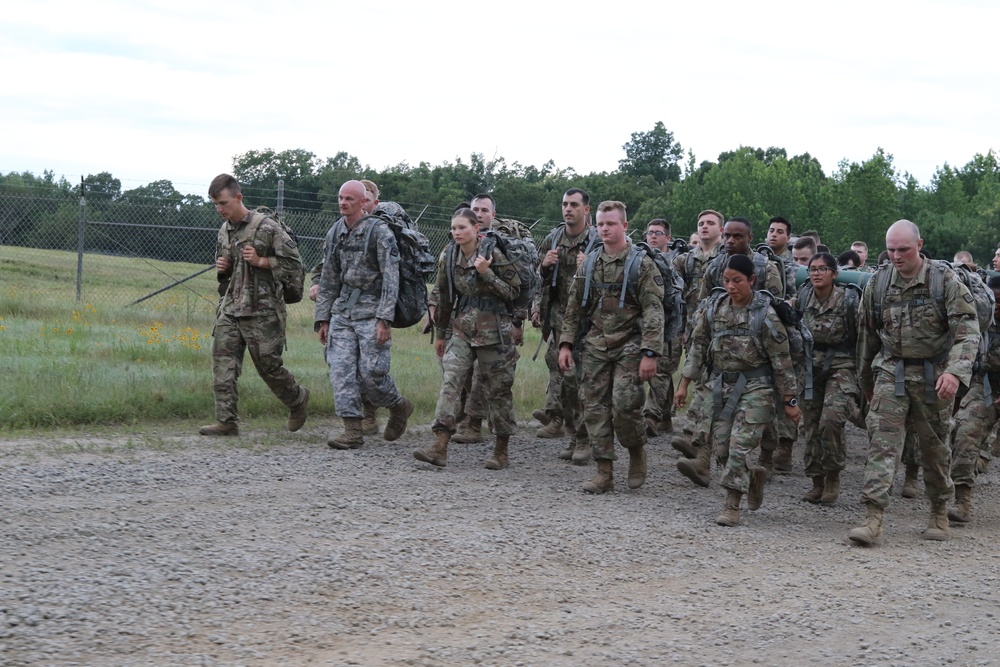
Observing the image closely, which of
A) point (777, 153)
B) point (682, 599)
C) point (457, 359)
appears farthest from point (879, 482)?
point (777, 153)

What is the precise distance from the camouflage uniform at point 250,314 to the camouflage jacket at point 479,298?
1.49 meters

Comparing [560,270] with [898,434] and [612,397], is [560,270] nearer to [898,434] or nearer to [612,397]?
[612,397]

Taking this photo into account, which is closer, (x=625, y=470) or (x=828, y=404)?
(x=828, y=404)

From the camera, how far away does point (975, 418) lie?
945cm

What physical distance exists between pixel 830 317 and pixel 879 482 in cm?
211

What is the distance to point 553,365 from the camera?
11328mm

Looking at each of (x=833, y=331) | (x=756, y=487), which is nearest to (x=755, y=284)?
(x=833, y=331)

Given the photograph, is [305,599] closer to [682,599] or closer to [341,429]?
[682,599]

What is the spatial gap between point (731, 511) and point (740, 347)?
118 cm

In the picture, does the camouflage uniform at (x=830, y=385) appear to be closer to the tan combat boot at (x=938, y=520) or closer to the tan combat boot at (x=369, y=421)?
the tan combat boot at (x=938, y=520)

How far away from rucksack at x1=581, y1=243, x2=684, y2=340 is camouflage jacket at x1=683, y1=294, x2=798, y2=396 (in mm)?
364

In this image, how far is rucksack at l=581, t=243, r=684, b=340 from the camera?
893 cm

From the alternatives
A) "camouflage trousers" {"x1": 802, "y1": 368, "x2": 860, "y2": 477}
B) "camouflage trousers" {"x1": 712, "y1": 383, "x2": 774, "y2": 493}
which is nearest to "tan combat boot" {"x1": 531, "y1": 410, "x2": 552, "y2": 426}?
"camouflage trousers" {"x1": 802, "y1": 368, "x2": 860, "y2": 477}

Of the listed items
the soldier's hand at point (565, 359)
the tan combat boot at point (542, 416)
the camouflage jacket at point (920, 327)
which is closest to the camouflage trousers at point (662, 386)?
the tan combat boot at point (542, 416)
